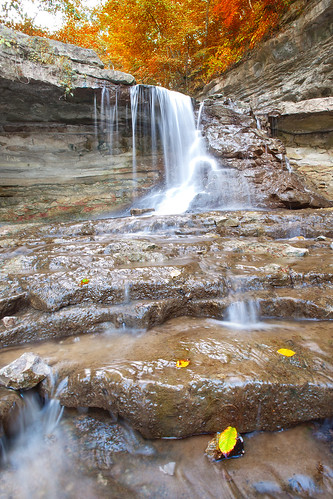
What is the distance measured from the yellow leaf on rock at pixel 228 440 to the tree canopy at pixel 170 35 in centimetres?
1292

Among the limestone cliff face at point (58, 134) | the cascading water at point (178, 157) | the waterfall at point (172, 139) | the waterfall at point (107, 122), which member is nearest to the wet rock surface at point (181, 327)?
the cascading water at point (178, 157)

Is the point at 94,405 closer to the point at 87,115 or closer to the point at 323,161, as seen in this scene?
the point at 87,115

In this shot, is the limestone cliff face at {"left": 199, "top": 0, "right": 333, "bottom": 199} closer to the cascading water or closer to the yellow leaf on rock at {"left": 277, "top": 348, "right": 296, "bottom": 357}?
the cascading water

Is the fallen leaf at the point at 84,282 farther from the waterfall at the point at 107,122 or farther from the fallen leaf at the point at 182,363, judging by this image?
the waterfall at the point at 107,122

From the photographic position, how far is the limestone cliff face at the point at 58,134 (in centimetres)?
662

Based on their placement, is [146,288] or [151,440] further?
[146,288]

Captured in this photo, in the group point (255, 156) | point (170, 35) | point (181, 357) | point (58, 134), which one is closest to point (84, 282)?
point (181, 357)

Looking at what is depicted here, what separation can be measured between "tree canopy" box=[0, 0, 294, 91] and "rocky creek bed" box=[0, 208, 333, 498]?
38.0ft

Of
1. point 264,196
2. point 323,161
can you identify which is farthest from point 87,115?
point 323,161

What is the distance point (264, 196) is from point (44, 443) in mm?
6913

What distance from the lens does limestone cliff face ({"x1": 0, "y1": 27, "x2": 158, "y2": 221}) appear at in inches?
261

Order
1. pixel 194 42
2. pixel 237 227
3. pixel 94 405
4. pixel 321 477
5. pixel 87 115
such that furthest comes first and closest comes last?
pixel 194 42 < pixel 87 115 < pixel 237 227 < pixel 94 405 < pixel 321 477

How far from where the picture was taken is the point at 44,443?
5.06 ft

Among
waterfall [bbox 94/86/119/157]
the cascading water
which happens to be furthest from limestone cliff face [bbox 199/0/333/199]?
waterfall [bbox 94/86/119/157]
